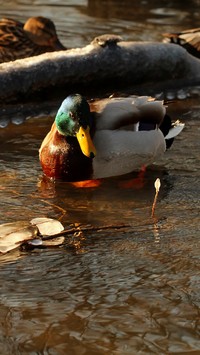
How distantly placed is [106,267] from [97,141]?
1.57 meters

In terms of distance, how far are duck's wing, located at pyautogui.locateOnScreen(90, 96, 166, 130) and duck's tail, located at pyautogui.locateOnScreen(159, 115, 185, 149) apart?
13 cm

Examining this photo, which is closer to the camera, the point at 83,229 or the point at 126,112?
the point at 83,229

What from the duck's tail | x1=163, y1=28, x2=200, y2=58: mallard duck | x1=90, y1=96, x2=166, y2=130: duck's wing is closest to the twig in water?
x1=90, y1=96, x2=166, y2=130: duck's wing

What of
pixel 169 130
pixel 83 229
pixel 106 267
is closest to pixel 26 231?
pixel 83 229

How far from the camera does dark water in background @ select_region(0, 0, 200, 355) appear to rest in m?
4.04

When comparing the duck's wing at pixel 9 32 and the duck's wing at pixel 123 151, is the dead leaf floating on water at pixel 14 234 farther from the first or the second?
the duck's wing at pixel 9 32

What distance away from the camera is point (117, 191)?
6.11m

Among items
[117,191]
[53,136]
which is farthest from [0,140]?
[117,191]

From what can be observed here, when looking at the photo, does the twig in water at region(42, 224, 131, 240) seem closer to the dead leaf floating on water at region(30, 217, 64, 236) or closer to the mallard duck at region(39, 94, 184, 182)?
the dead leaf floating on water at region(30, 217, 64, 236)

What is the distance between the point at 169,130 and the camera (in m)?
6.75

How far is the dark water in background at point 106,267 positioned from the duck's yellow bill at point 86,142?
0.26 metres

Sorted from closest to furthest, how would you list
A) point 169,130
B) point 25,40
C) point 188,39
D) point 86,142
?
point 86,142 → point 169,130 → point 25,40 → point 188,39

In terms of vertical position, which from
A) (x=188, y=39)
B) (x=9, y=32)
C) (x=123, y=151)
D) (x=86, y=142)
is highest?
(x=86, y=142)

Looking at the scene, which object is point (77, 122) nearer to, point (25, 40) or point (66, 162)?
point (66, 162)
